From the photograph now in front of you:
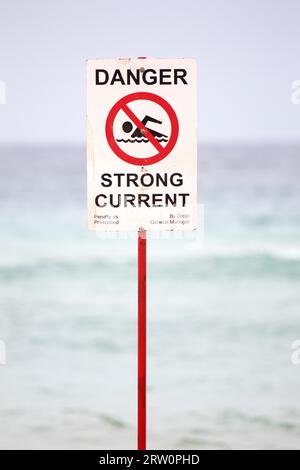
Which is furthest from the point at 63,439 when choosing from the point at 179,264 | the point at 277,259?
the point at 277,259

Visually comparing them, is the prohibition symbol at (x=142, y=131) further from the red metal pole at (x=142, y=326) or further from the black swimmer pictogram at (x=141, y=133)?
the red metal pole at (x=142, y=326)

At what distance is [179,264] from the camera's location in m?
8.18

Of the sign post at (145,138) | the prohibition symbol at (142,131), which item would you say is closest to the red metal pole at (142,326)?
the sign post at (145,138)

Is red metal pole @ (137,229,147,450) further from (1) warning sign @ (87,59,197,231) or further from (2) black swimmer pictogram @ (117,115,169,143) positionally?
(2) black swimmer pictogram @ (117,115,169,143)

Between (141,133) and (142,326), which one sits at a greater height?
(141,133)

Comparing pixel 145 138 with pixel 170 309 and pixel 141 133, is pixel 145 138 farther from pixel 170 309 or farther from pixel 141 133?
pixel 170 309

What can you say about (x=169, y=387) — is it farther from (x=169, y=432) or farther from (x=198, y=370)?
(x=169, y=432)

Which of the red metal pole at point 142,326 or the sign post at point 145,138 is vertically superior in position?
the sign post at point 145,138

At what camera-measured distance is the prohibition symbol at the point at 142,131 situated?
2.41m

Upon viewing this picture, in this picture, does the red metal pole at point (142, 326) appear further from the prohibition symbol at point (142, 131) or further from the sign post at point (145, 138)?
the prohibition symbol at point (142, 131)

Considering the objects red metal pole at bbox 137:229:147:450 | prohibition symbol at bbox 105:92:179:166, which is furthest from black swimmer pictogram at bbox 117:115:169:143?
red metal pole at bbox 137:229:147:450

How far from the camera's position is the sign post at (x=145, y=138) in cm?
241

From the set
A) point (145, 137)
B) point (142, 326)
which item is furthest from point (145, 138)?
point (142, 326)

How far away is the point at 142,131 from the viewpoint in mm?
2420
